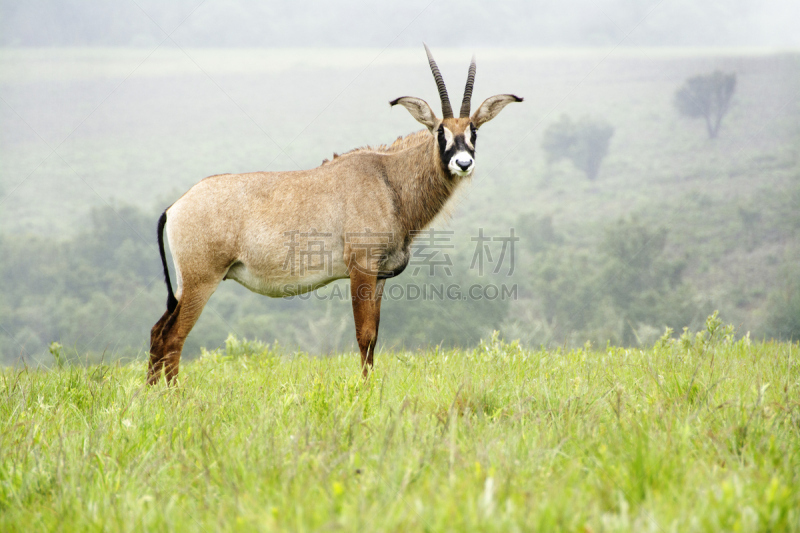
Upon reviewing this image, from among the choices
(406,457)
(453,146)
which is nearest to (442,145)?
(453,146)

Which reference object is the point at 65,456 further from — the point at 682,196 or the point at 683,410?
the point at 682,196

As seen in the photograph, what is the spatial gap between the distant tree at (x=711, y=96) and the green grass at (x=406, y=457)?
129 meters

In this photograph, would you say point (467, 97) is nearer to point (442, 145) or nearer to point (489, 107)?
point (489, 107)

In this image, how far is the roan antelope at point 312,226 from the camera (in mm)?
6152

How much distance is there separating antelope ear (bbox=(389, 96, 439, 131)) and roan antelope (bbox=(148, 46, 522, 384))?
0.01 metres

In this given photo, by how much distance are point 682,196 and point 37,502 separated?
108473mm

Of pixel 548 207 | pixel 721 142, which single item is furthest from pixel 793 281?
pixel 721 142

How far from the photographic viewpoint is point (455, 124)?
20.2 ft

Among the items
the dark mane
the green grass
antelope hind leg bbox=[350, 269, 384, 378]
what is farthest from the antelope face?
the green grass

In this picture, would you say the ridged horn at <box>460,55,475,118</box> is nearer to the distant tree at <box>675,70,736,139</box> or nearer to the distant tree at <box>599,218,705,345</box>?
the distant tree at <box>599,218,705,345</box>

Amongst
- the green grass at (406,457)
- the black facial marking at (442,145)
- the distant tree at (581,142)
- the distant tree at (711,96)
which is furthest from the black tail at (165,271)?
the distant tree at (711,96)

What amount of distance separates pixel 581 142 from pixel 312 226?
4790 inches

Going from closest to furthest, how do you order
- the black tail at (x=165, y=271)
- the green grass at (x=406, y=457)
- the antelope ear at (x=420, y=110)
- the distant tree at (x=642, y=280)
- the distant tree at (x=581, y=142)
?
1. the green grass at (x=406, y=457)
2. the antelope ear at (x=420, y=110)
3. the black tail at (x=165, y=271)
4. the distant tree at (x=642, y=280)
5. the distant tree at (x=581, y=142)

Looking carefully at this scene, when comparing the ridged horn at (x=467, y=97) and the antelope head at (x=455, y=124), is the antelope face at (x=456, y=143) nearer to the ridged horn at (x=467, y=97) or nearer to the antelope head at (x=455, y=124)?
the antelope head at (x=455, y=124)
